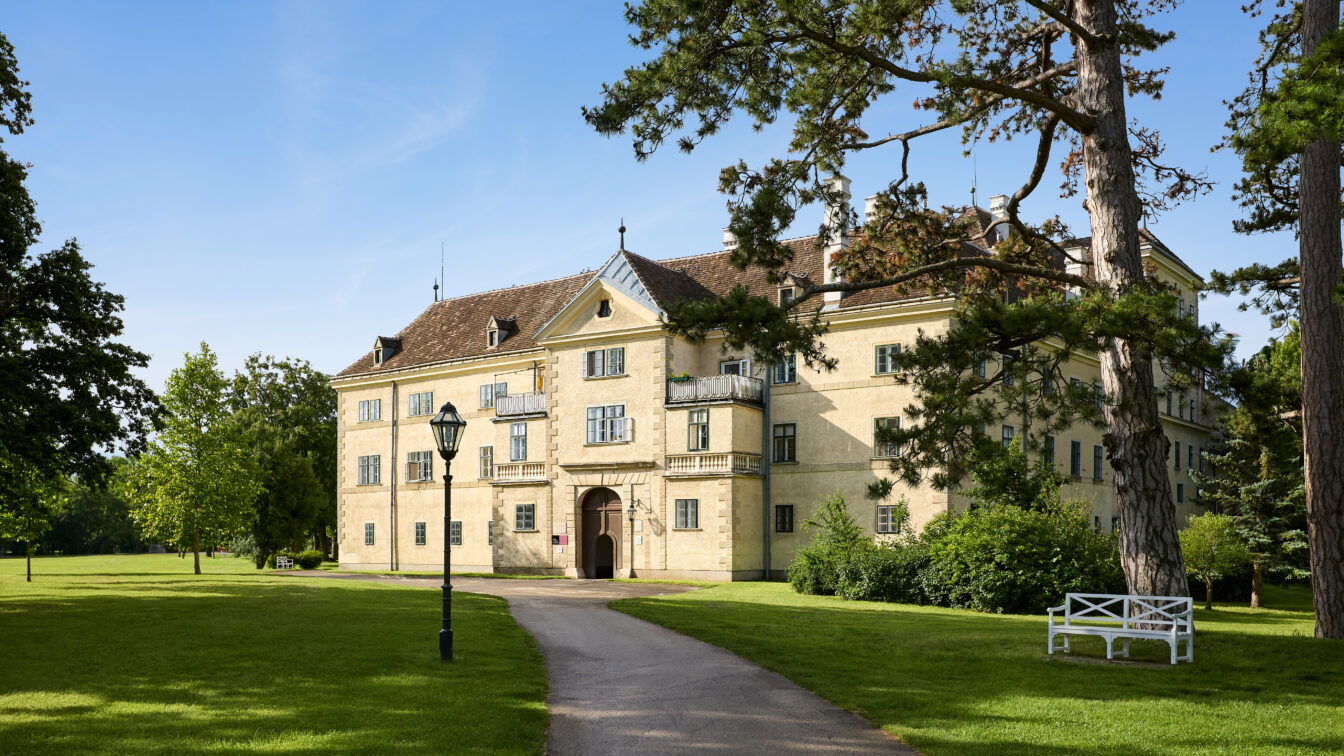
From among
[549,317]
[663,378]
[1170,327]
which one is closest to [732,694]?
[1170,327]

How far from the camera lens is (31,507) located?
104ft

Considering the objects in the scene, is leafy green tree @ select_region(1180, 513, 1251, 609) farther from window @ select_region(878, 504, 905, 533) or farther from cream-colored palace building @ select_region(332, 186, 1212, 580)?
window @ select_region(878, 504, 905, 533)

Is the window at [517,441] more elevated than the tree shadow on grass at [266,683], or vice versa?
the window at [517,441]

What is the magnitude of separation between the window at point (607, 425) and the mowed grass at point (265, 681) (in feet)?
57.4

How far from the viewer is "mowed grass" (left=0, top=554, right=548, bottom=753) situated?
→ 10172 mm

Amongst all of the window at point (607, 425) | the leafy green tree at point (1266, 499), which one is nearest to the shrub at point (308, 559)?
the window at point (607, 425)

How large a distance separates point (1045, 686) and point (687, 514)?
2703 cm

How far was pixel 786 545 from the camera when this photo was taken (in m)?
39.6

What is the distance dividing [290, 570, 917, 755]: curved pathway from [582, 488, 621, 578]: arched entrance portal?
71.7 ft

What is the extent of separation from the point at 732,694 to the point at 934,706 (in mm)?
2352

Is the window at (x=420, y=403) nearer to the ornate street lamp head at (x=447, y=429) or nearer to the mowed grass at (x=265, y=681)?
the mowed grass at (x=265, y=681)

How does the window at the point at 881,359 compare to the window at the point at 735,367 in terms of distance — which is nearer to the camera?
the window at the point at 881,359

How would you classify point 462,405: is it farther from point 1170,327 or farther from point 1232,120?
point 1170,327

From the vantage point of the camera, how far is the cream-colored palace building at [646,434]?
38469mm
